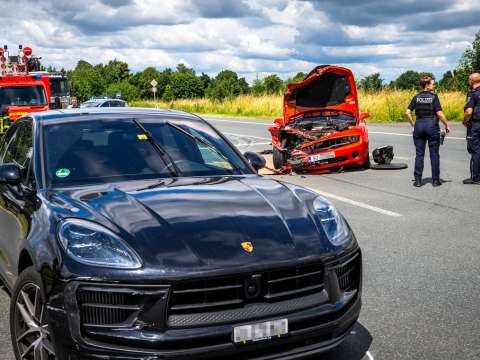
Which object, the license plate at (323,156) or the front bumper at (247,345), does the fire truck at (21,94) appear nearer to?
the license plate at (323,156)

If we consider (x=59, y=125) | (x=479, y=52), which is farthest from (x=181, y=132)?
(x=479, y=52)

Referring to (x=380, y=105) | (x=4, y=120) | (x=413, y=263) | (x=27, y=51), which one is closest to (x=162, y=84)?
(x=380, y=105)

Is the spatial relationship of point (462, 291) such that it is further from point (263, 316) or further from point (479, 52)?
point (479, 52)

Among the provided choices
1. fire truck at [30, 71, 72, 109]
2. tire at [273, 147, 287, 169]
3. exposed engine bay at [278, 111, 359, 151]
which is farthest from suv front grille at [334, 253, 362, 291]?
fire truck at [30, 71, 72, 109]

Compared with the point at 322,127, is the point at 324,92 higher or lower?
higher

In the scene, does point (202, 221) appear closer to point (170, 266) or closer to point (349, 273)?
point (170, 266)

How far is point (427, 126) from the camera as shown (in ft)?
36.5

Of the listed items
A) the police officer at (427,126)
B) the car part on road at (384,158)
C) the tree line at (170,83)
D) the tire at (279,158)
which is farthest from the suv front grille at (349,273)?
the tree line at (170,83)

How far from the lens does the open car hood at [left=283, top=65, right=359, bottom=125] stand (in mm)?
14102

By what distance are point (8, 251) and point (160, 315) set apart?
184cm

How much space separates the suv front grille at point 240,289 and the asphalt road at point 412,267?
0.88 metres

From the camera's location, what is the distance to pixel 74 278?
120 inches

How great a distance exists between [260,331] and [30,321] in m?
1.33

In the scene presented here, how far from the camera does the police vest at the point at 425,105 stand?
11.1 m
